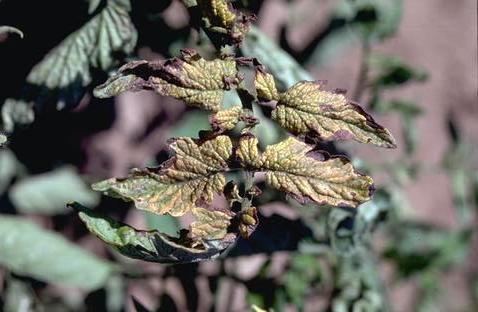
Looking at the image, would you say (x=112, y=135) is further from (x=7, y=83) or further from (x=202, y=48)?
(x=7, y=83)

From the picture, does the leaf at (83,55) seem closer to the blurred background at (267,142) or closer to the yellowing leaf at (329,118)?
the blurred background at (267,142)

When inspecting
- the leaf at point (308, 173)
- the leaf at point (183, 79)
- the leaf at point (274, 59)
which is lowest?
Answer: the leaf at point (274, 59)

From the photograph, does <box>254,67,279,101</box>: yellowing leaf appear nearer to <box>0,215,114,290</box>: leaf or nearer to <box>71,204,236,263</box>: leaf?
<box>71,204,236,263</box>: leaf

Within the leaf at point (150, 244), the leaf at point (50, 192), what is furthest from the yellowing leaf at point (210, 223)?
the leaf at point (50, 192)

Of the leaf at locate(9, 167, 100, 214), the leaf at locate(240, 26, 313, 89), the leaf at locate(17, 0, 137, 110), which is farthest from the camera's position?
the leaf at locate(9, 167, 100, 214)

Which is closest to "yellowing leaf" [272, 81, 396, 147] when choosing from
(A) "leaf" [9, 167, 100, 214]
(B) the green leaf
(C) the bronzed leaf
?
(C) the bronzed leaf
